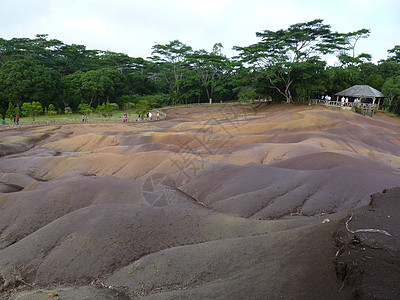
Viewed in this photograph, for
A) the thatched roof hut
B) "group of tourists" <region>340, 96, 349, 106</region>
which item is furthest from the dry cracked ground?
the thatched roof hut

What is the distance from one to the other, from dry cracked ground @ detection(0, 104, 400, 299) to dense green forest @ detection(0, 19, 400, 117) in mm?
23448

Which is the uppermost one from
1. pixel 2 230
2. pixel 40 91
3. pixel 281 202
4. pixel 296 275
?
pixel 40 91

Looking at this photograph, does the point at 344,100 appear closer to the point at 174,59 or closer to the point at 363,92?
the point at 363,92

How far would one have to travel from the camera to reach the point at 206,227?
9141mm

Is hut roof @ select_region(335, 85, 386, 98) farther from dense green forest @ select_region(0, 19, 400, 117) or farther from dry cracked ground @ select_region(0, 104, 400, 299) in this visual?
dry cracked ground @ select_region(0, 104, 400, 299)

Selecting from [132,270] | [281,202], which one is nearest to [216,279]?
[132,270]

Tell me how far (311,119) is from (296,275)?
24.8 metres

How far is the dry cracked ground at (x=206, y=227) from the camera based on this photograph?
504 centimetres

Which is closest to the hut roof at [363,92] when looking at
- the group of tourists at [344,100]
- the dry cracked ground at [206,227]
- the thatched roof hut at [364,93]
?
the thatched roof hut at [364,93]

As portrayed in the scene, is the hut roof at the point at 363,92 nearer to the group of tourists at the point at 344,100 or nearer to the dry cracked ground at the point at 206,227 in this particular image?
the group of tourists at the point at 344,100

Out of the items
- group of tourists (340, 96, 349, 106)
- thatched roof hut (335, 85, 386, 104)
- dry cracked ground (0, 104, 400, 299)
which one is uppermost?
thatched roof hut (335, 85, 386, 104)

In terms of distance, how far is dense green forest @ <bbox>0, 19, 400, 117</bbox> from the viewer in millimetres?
38875

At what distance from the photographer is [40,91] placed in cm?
4200

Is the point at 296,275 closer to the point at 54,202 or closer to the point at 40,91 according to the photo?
the point at 54,202
